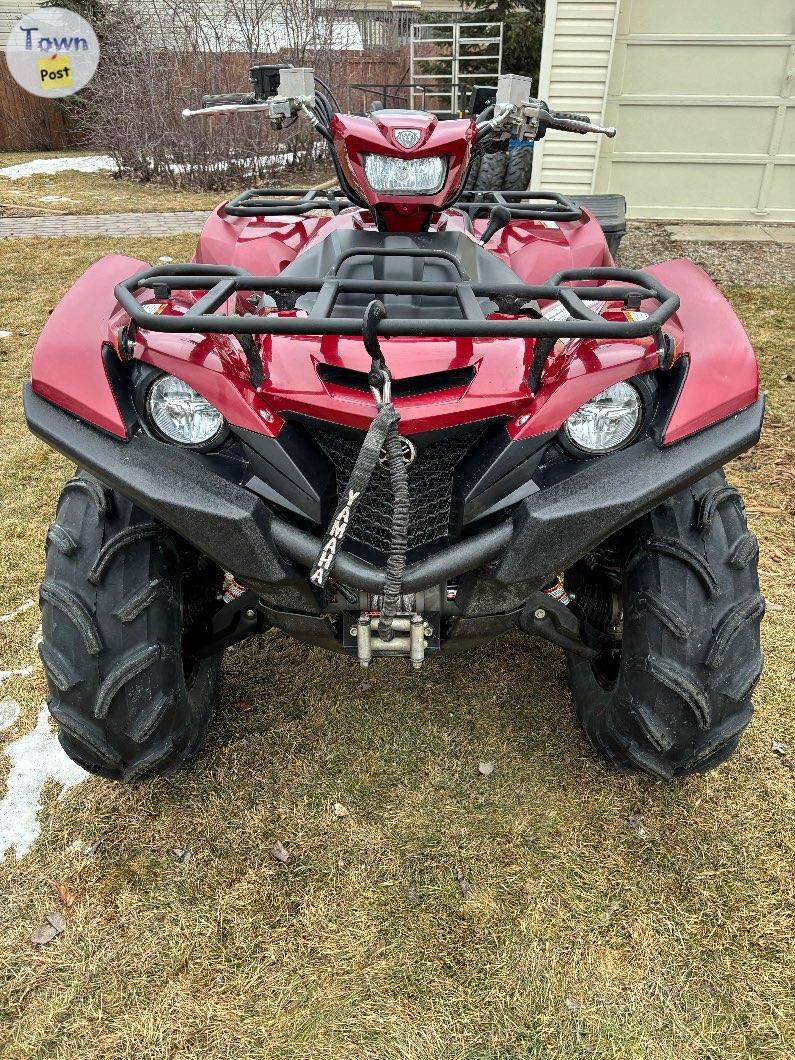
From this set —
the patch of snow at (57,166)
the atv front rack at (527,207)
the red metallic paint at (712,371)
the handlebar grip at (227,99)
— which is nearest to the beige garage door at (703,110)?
the atv front rack at (527,207)

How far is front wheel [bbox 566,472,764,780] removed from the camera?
6.11 ft

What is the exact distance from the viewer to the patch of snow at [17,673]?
2680 millimetres

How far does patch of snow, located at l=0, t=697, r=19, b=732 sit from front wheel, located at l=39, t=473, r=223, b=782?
0.66 meters

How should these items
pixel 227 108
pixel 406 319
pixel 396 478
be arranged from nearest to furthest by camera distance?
pixel 396 478 → pixel 406 319 → pixel 227 108

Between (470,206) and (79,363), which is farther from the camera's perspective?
(470,206)

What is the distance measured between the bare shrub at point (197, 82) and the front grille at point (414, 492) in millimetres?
11514

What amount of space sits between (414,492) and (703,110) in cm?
821

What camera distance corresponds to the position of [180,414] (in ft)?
5.64

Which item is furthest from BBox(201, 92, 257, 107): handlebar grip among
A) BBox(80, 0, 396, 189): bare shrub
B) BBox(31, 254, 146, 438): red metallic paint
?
BBox(80, 0, 396, 189): bare shrub

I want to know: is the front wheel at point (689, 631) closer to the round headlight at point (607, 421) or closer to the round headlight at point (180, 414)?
the round headlight at point (607, 421)

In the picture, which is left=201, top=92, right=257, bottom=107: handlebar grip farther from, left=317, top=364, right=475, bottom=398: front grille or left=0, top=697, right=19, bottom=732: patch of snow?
left=0, top=697, right=19, bottom=732: patch of snow

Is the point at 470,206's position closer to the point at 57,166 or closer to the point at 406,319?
the point at 406,319

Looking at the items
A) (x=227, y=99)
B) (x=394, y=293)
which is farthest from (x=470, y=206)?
(x=394, y=293)

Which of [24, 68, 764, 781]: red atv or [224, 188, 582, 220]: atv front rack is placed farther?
[224, 188, 582, 220]: atv front rack
